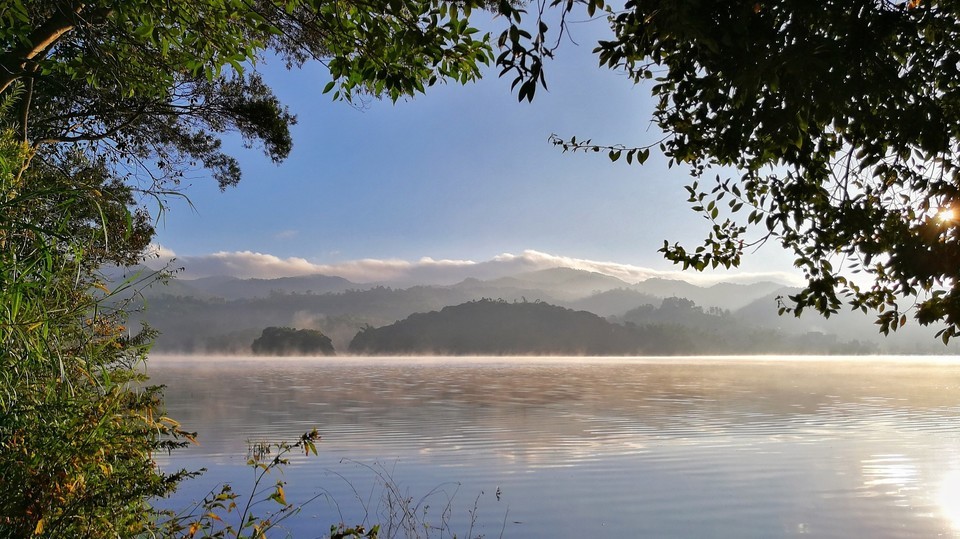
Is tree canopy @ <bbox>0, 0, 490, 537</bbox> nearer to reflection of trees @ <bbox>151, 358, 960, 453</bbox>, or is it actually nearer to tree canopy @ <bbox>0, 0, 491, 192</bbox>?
tree canopy @ <bbox>0, 0, 491, 192</bbox>

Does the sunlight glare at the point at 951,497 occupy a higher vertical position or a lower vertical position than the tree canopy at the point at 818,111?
lower

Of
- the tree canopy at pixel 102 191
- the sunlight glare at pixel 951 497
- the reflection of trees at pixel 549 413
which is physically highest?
the tree canopy at pixel 102 191

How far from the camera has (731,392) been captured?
3238 centimetres

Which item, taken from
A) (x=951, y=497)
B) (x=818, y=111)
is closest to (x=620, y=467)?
(x=951, y=497)

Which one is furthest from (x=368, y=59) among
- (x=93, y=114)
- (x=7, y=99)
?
(x=93, y=114)

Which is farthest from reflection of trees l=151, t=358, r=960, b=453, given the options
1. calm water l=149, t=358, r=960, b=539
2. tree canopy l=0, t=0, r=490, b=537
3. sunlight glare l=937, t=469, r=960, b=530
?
tree canopy l=0, t=0, r=490, b=537

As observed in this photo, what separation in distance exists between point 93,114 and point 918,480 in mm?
16201

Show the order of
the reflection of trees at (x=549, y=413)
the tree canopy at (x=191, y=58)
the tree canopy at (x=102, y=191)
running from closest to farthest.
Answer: the tree canopy at (x=102, y=191), the tree canopy at (x=191, y=58), the reflection of trees at (x=549, y=413)

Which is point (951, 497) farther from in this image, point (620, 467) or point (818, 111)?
point (818, 111)

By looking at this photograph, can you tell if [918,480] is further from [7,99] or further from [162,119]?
[162,119]

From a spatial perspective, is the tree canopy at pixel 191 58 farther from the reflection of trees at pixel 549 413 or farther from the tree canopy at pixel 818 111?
the reflection of trees at pixel 549 413

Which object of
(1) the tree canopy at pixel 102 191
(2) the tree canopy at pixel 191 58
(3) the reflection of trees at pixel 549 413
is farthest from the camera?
(3) the reflection of trees at pixel 549 413

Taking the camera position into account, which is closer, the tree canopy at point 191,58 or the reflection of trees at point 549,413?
the tree canopy at point 191,58

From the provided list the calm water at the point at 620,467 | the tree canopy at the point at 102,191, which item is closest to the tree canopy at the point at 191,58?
the tree canopy at the point at 102,191
